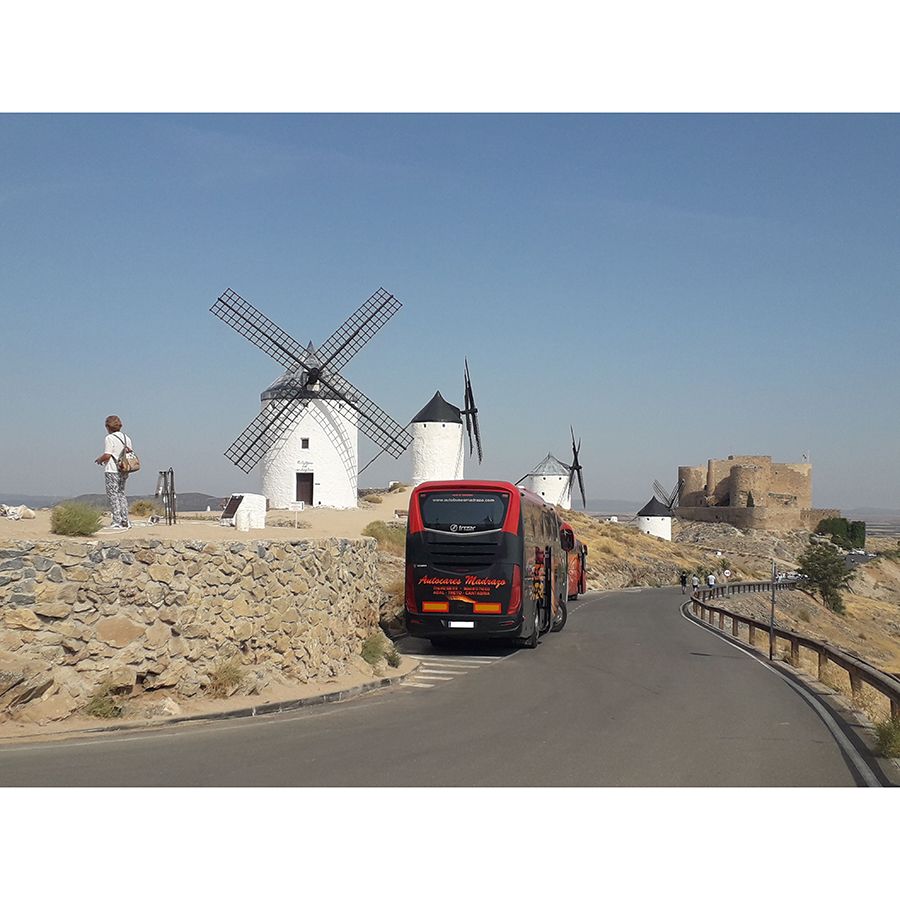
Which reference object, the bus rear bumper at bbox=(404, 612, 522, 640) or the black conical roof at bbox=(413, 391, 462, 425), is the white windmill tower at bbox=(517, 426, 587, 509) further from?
the bus rear bumper at bbox=(404, 612, 522, 640)

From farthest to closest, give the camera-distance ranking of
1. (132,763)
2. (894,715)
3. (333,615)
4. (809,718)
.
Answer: (333,615)
(809,718)
(894,715)
(132,763)

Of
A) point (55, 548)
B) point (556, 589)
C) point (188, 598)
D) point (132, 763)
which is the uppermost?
point (55, 548)

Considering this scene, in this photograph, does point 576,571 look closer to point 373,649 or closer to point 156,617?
point 373,649

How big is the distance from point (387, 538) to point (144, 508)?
11377 mm

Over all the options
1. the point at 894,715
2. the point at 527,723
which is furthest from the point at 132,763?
the point at 894,715

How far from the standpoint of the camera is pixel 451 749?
10.3 meters

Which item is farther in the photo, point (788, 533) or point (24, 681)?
point (788, 533)

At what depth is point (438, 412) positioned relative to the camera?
66.6 meters

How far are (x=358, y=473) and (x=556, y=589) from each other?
24.5 metres

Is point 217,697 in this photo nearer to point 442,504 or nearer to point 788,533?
point 442,504

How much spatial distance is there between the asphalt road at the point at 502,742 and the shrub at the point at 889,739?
1.67ft

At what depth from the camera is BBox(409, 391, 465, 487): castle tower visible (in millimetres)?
65625

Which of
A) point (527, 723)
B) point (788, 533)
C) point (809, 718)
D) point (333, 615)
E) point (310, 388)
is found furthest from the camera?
point (788, 533)

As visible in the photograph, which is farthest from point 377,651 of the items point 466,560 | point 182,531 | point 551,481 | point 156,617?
point 551,481
